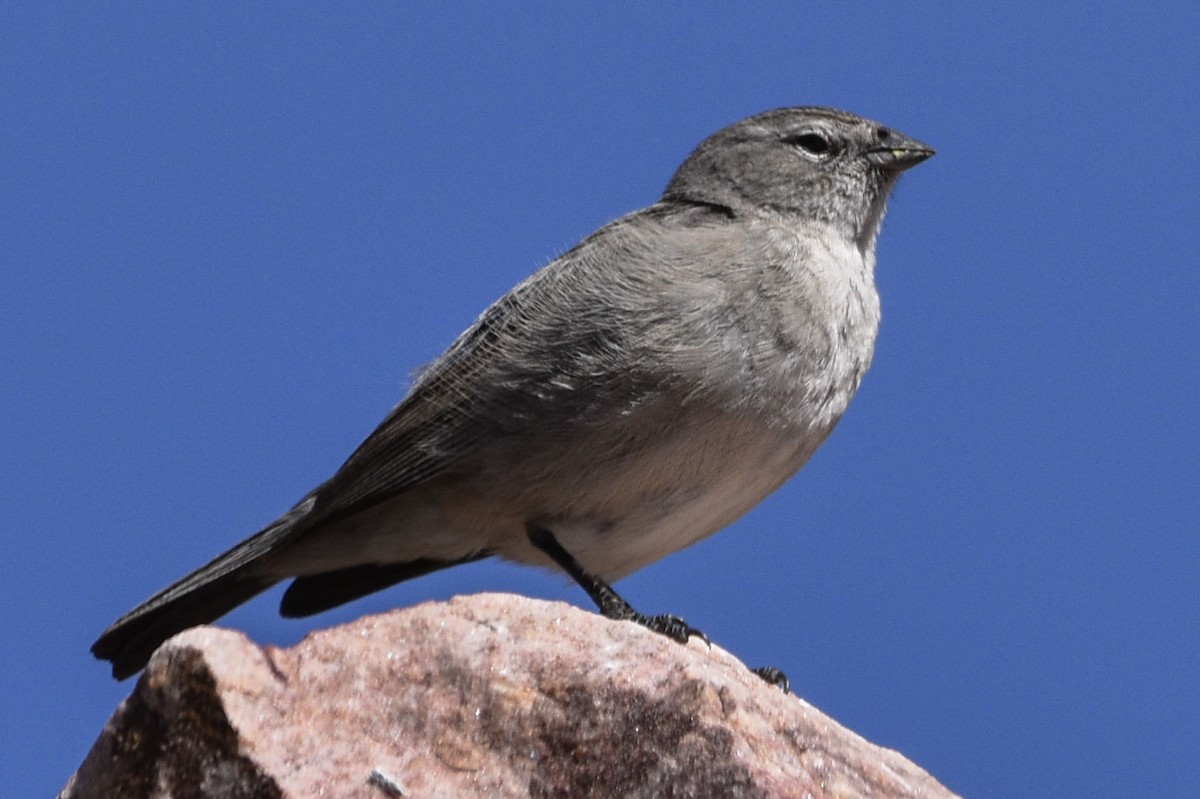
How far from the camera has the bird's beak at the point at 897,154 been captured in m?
6.81

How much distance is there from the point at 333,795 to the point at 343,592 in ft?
9.96

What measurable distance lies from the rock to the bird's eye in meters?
3.58

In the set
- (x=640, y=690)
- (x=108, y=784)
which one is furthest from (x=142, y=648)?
(x=640, y=690)

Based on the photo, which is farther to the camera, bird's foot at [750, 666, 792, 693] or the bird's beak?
the bird's beak

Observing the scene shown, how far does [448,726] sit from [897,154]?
13.4ft

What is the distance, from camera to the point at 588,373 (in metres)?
5.55

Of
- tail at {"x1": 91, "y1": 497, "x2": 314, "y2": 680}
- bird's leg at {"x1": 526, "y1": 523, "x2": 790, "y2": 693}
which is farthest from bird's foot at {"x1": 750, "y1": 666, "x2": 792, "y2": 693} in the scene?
tail at {"x1": 91, "y1": 497, "x2": 314, "y2": 680}

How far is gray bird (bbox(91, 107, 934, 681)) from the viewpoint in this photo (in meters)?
5.44

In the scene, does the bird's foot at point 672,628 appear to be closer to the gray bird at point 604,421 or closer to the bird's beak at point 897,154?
the gray bird at point 604,421

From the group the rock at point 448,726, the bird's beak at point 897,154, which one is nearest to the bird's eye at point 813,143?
the bird's beak at point 897,154

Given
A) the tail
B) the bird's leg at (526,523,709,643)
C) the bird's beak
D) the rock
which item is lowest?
the rock

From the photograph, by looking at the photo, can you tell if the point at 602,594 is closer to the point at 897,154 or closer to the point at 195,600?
the point at 195,600

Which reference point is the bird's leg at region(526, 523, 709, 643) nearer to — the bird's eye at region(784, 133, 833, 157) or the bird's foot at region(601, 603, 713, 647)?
the bird's foot at region(601, 603, 713, 647)

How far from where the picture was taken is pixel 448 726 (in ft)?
11.7
